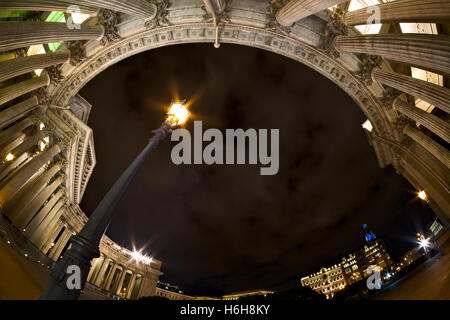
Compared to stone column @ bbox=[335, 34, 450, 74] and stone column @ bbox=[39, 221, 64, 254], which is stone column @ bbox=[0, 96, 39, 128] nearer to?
stone column @ bbox=[39, 221, 64, 254]

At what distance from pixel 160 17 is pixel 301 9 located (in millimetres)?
11858

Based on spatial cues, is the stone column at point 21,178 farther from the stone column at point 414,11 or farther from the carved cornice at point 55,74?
the stone column at point 414,11

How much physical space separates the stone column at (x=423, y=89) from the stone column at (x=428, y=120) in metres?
1.58

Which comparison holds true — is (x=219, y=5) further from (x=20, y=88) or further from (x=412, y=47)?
(x=20, y=88)

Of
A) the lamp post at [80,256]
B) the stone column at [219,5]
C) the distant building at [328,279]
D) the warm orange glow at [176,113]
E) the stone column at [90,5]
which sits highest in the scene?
the distant building at [328,279]

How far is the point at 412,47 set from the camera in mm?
10250

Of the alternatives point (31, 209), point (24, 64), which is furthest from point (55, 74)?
point (31, 209)

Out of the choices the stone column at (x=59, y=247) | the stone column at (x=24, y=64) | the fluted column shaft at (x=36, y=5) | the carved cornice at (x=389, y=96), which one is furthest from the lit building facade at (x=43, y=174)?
the carved cornice at (x=389, y=96)

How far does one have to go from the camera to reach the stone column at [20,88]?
12641 mm
